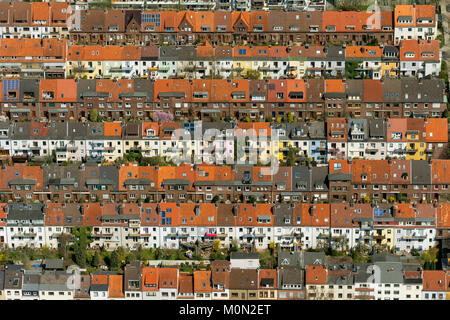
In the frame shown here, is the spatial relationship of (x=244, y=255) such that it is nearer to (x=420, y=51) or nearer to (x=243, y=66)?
(x=243, y=66)

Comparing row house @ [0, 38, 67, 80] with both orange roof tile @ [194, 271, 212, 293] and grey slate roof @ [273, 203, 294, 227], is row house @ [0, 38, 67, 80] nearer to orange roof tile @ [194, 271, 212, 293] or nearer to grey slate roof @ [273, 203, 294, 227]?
grey slate roof @ [273, 203, 294, 227]

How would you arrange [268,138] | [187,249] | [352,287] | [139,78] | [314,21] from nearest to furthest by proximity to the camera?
1. [352,287]
2. [187,249]
3. [268,138]
4. [139,78]
5. [314,21]

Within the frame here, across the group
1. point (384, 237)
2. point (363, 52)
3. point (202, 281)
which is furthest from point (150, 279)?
point (363, 52)

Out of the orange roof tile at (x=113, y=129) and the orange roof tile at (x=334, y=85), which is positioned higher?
the orange roof tile at (x=334, y=85)

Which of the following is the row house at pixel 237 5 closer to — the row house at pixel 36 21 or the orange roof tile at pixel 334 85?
the row house at pixel 36 21

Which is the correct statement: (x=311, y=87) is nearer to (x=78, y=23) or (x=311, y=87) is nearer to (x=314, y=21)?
(x=314, y=21)

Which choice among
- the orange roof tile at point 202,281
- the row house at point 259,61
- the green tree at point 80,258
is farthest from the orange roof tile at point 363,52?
the green tree at point 80,258

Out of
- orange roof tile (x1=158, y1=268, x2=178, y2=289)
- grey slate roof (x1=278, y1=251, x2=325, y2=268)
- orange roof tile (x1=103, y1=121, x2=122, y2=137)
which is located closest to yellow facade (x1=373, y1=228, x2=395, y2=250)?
grey slate roof (x1=278, y1=251, x2=325, y2=268)

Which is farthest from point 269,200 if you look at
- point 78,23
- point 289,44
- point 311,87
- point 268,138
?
point 78,23
